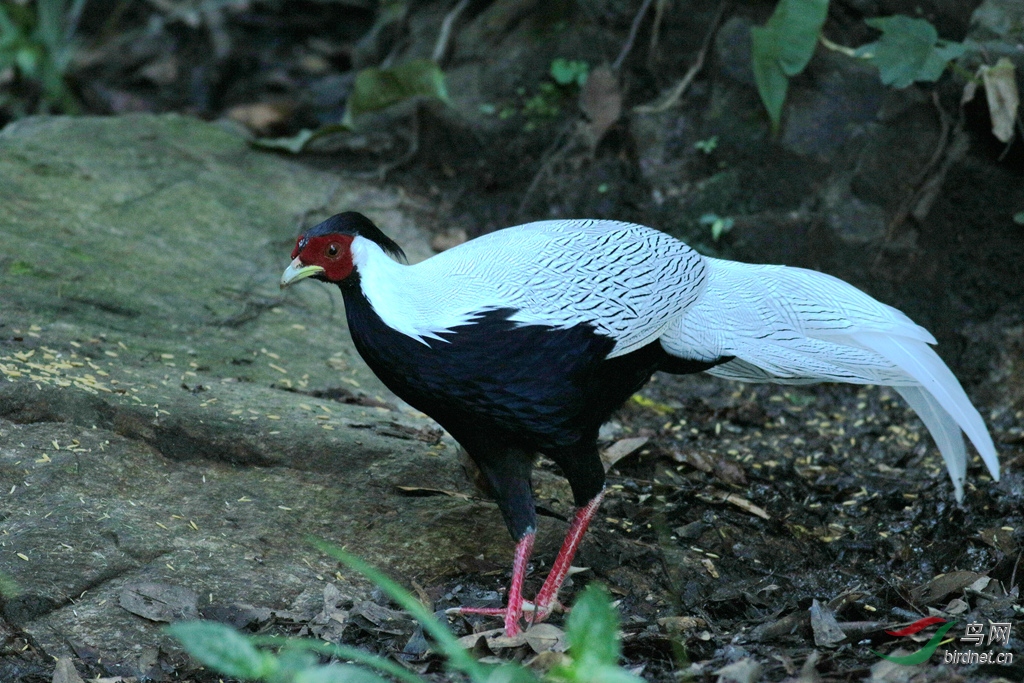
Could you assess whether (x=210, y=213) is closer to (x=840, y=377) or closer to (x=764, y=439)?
(x=764, y=439)

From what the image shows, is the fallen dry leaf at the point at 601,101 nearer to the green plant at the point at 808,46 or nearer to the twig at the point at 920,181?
the green plant at the point at 808,46

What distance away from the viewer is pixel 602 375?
3324 millimetres

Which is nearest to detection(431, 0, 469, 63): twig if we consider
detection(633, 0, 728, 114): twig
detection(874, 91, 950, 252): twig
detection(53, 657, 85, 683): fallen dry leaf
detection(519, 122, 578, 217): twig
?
detection(519, 122, 578, 217): twig

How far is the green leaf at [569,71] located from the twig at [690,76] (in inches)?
17.6

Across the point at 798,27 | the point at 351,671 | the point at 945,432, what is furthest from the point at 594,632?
the point at 798,27

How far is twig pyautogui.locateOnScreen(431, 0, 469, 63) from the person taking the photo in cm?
661

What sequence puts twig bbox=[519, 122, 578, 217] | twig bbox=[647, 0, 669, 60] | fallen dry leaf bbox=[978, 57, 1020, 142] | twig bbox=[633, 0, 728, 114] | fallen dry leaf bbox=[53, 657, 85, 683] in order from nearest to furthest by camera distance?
fallen dry leaf bbox=[53, 657, 85, 683], fallen dry leaf bbox=[978, 57, 1020, 142], twig bbox=[633, 0, 728, 114], twig bbox=[647, 0, 669, 60], twig bbox=[519, 122, 578, 217]

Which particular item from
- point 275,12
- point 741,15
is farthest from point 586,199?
point 275,12

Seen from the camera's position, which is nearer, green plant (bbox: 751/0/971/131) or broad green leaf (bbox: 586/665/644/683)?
broad green leaf (bbox: 586/665/644/683)

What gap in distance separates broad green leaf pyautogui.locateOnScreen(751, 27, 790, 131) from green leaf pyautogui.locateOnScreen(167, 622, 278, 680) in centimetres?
430

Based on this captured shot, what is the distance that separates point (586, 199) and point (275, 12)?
4.98 metres

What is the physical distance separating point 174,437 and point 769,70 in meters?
3.37

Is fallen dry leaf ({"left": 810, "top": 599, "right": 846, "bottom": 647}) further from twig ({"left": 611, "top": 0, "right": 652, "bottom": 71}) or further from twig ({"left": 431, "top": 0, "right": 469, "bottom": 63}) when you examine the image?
twig ({"left": 431, "top": 0, "right": 469, "bottom": 63})

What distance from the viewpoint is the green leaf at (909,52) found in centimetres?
469
